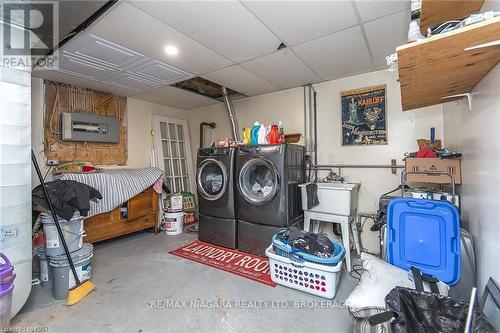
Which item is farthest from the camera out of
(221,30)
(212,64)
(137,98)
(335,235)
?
(137,98)

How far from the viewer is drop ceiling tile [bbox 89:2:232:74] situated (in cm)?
184

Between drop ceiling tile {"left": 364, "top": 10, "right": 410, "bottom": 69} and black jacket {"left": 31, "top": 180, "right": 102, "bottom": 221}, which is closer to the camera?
drop ceiling tile {"left": 364, "top": 10, "right": 410, "bottom": 69}

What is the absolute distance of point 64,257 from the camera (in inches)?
81.1

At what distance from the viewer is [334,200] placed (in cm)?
263

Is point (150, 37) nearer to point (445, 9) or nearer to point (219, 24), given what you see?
point (219, 24)

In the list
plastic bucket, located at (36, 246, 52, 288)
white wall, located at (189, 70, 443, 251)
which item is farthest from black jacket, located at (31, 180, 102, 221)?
white wall, located at (189, 70, 443, 251)

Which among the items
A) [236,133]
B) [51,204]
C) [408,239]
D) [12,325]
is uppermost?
[236,133]

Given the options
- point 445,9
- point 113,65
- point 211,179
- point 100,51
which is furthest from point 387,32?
point 113,65

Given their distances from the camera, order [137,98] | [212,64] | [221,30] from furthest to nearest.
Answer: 1. [137,98]
2. [212,64]
3. [221,30]

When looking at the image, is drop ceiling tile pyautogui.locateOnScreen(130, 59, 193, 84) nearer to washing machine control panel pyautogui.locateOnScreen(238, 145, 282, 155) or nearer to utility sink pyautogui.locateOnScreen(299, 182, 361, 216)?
washing machine control panel pyautogui.locateOnScreen(238, 145, 282, 155)

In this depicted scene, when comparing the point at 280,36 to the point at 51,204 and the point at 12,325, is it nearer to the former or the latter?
the point at 51,204

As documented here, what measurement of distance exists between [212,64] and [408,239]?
2519 mm

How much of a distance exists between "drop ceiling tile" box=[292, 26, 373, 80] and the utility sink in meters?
1.43

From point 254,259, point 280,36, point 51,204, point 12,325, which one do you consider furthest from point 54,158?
point 280,36
